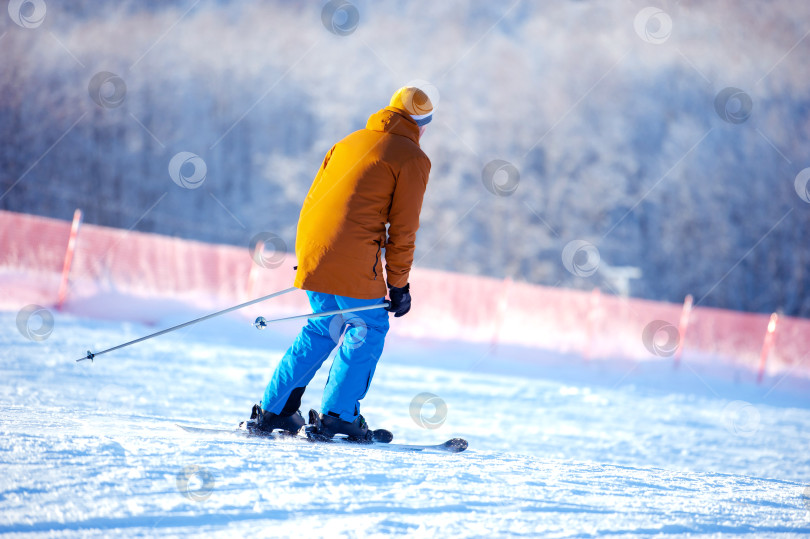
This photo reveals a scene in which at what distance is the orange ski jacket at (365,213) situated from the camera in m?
3.14

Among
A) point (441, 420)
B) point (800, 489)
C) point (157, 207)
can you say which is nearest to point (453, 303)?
point (441, 420)

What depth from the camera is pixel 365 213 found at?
316 cm

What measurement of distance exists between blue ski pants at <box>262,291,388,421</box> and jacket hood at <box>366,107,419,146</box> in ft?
2.51

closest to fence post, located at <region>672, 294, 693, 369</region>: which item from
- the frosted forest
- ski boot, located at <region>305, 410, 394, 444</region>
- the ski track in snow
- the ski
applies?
the ski track in snow

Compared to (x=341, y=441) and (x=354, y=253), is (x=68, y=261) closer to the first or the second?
(x=341, y=441)

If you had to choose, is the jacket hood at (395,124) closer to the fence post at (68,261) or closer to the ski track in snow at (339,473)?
the ski track in snow at (339,473)

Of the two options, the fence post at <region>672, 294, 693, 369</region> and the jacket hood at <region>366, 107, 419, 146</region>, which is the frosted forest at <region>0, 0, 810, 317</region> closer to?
the fence post at <region>672, 294, 693, 369</region>

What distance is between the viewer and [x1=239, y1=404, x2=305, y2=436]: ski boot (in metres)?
3.32

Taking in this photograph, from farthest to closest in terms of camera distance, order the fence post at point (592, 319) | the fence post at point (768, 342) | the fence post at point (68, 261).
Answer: the fence post at point (592, 319) → the fence post at point (768, 342) → the fence post at point (68, 261)

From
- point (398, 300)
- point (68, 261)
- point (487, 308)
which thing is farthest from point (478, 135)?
point (398, 300)

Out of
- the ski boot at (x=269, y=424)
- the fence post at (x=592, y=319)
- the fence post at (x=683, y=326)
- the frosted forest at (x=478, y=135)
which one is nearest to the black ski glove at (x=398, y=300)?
the ski boot at (x=269, y=424)

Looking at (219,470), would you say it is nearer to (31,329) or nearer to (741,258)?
(31,329)

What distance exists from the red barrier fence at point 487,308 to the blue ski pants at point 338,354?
7633 millimetres

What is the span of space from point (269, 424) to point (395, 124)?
58.9 inches
